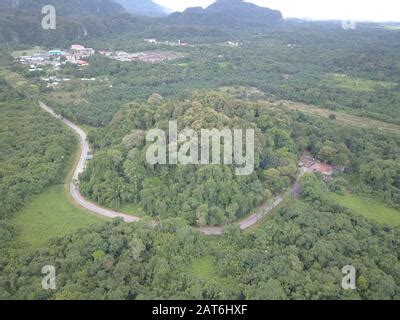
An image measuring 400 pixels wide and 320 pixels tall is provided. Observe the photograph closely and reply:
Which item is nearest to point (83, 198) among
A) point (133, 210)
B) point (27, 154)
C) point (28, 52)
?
point (133, 210)

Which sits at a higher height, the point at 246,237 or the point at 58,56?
the point at 58,56

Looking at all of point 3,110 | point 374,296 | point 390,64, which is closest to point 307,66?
point 390,64

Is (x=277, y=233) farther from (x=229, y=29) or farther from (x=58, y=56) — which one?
(x=229, y=29)

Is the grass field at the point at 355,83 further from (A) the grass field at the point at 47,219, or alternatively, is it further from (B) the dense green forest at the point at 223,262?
(A) the grass field at the point at 47,219

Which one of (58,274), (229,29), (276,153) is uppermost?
(229,29)

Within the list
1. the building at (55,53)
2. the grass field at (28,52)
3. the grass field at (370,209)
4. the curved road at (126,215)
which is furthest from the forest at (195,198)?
the grass field at (28,52)

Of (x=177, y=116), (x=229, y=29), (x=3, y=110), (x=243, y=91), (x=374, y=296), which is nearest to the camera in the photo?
(x=374, y=296)
